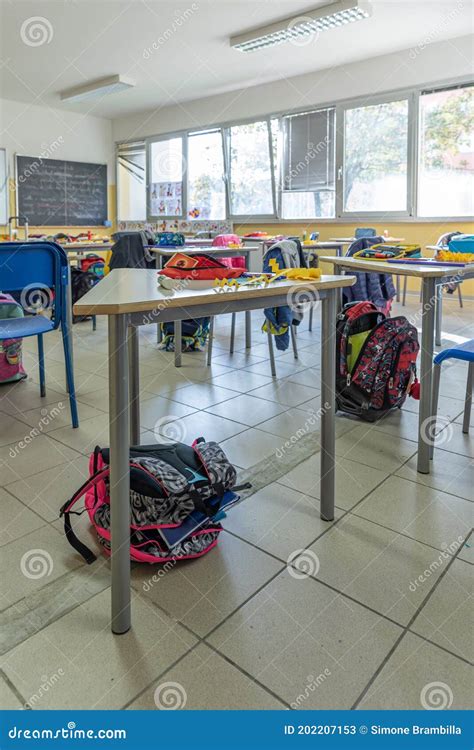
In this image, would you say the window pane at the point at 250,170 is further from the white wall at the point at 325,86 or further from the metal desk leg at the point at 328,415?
the metal desk leg at the point at 328,415

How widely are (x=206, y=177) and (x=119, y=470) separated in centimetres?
800

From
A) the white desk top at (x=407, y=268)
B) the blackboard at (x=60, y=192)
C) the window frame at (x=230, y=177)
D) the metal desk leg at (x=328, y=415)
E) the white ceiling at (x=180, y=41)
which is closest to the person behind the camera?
the metal desk leg at (x=328, y=415)

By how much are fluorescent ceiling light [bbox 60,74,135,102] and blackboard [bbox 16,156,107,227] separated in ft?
3.86

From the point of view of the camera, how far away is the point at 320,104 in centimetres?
682

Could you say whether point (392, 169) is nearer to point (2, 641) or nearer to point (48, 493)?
point (48, 493)

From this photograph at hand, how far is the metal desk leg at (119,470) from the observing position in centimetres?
106

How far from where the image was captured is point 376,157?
6.49m

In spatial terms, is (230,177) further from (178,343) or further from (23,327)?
(23,327)

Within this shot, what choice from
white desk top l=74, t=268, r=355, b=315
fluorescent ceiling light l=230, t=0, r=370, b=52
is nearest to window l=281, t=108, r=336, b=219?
fluorescent ceiling light l=230, t=0, r=370, b=52

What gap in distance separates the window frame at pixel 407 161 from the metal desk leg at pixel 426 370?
16.2 feet

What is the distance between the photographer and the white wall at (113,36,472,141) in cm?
574

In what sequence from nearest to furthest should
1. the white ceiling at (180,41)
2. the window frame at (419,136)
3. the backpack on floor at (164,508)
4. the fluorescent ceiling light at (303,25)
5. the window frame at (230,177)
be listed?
the backpack on floor at (164,508)
the fluorescent ceiling light at (303,25)
the white ceiling at (180,41)
the window frame at (419,136)
the window frame at (230,177)

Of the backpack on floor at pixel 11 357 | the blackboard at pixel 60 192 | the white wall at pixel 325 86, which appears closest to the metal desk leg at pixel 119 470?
the backpack on floor at pixel 11 357

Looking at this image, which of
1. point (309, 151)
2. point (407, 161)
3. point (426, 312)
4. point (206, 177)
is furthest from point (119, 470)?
point (206, 177)
